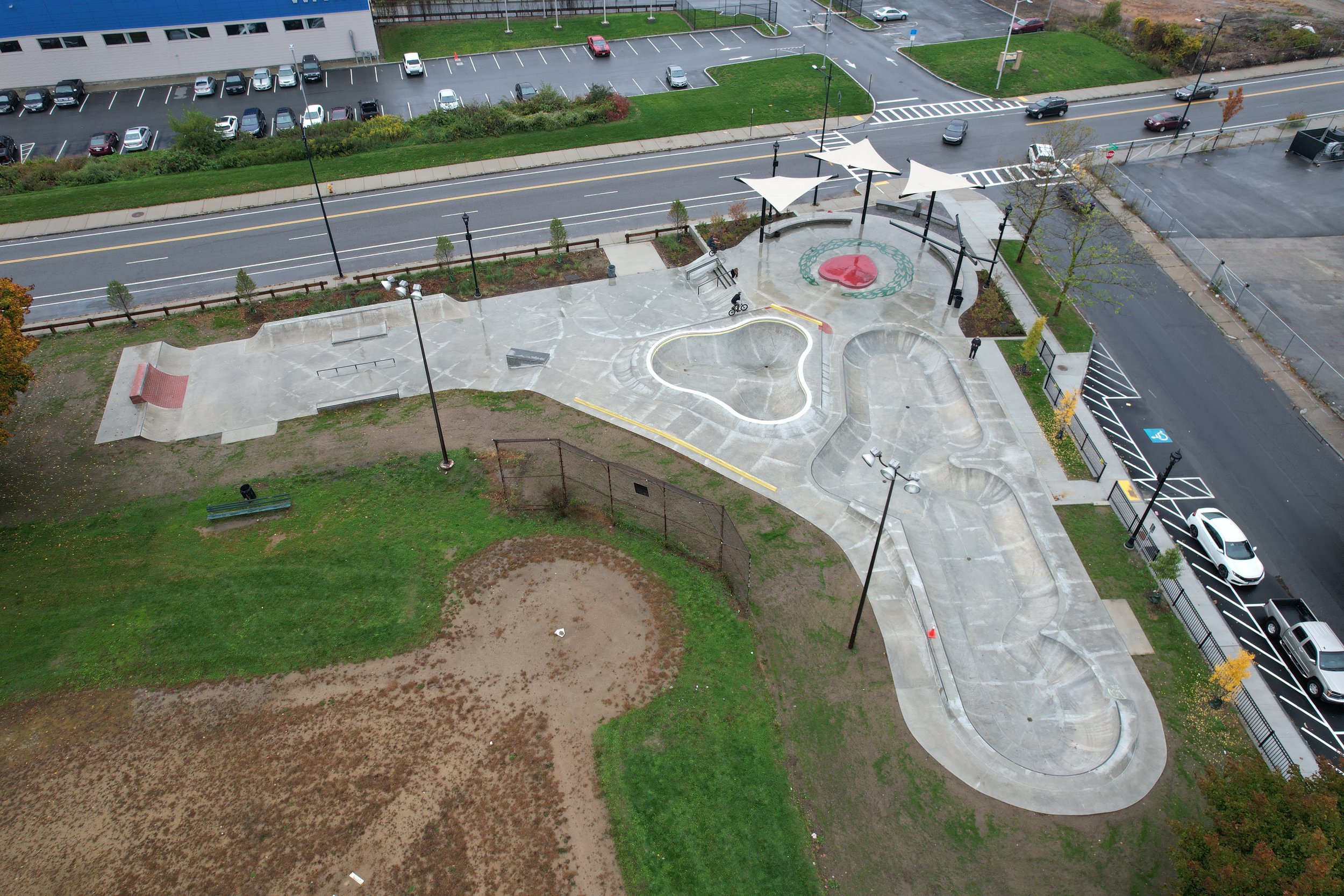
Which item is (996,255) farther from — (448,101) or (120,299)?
(120,299)

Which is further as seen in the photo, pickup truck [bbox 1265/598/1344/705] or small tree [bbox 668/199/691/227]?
small tree [bbox 668/199/691/227]

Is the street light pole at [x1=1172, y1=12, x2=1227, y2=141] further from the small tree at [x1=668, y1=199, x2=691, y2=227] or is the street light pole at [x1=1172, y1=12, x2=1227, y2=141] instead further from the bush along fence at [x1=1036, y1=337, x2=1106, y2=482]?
the small tree at [x1=668, y1=199, x2=691, y2=227]

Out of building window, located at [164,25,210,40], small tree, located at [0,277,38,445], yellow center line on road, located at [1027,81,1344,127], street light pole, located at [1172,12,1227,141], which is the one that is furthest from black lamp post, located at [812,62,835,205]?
building window, located at [164,25,210,40]

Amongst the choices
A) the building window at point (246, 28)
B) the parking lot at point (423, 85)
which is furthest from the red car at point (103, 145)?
the building window at point (246, 28)

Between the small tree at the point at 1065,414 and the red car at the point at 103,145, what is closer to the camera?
the small tree at the point at 1065,414

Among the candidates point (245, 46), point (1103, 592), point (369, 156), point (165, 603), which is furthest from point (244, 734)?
point (245, 46)

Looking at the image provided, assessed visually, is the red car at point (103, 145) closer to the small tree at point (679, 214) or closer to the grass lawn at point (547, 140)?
the grass lawn at point (547, 140)

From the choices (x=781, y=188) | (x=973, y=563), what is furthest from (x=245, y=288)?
(x=973, y=563)
